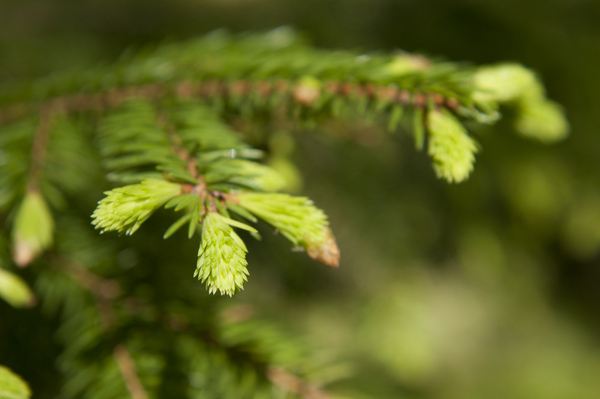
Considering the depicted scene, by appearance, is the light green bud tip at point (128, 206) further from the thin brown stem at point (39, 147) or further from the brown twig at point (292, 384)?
the brown twig at point (292, 384)

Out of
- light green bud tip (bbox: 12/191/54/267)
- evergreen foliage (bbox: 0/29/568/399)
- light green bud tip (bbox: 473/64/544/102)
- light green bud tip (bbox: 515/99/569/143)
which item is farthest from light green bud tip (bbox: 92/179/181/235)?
light green bud tip (bbox: 515/99/569/143)

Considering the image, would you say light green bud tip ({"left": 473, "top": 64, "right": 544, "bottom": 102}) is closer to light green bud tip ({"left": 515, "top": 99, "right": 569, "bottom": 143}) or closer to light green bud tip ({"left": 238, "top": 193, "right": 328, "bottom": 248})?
light green bud tip ({"left": 515, "top": 99, "right": 569, "bottom": 143})

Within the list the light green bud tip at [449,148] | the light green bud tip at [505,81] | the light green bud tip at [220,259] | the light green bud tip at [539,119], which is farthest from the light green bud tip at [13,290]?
the light green bud tip at [539,119]

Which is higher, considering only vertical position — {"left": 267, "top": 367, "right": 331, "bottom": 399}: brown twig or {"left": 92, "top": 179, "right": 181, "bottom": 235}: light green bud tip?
{"left": 92, "top": 179, "right": 181, "bottom": 235}: light green bud tip

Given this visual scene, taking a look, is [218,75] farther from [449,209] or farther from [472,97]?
[449,209]

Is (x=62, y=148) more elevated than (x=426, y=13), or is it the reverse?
(x=426, y=13)

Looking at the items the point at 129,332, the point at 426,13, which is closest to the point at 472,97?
the point at 129,332

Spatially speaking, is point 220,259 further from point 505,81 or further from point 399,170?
point 399,170
